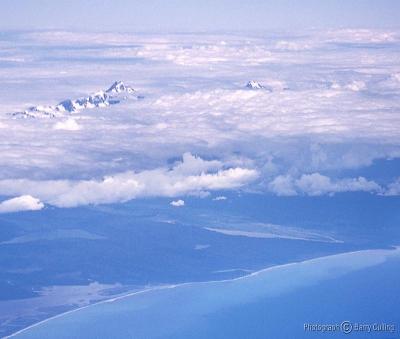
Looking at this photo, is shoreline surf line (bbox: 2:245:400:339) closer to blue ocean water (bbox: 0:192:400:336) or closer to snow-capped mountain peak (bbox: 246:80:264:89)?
blue ocean water (bbox: 0:192:400:336)

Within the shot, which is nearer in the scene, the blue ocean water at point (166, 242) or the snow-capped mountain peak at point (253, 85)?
the blue ocean water at point (166, 242)

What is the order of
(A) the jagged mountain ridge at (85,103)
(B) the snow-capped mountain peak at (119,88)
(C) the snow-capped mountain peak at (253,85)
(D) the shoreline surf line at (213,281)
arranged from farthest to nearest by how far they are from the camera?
(B) the snow-capped mountain peak at (119,88) < (C) the snow-capped mountain peak at (253,85) < (A) the jagged mountain ridge at (85,103) < (D) the shoreline surf line at (213,281)

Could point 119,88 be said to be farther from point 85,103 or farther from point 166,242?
point 166,242

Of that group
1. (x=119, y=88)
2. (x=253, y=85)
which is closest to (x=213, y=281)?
(x=253, y=85)


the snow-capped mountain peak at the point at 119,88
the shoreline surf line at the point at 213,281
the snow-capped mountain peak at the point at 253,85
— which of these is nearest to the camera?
the shoreline surf line at the point at 213,281

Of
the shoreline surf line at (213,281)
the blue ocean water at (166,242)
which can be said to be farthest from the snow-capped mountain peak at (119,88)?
the shoreline surf line at (213,281)

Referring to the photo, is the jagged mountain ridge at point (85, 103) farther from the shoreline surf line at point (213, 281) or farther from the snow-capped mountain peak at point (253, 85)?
the shoreline surf line at point (213, 281)

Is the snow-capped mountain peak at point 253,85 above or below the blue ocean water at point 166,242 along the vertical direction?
above

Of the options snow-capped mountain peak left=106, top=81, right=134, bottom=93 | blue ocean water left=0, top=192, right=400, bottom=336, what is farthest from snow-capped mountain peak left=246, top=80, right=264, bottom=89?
blue ocean water left=0, top=192, right=400, bottom=336

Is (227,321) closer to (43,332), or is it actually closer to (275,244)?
(43,332)
